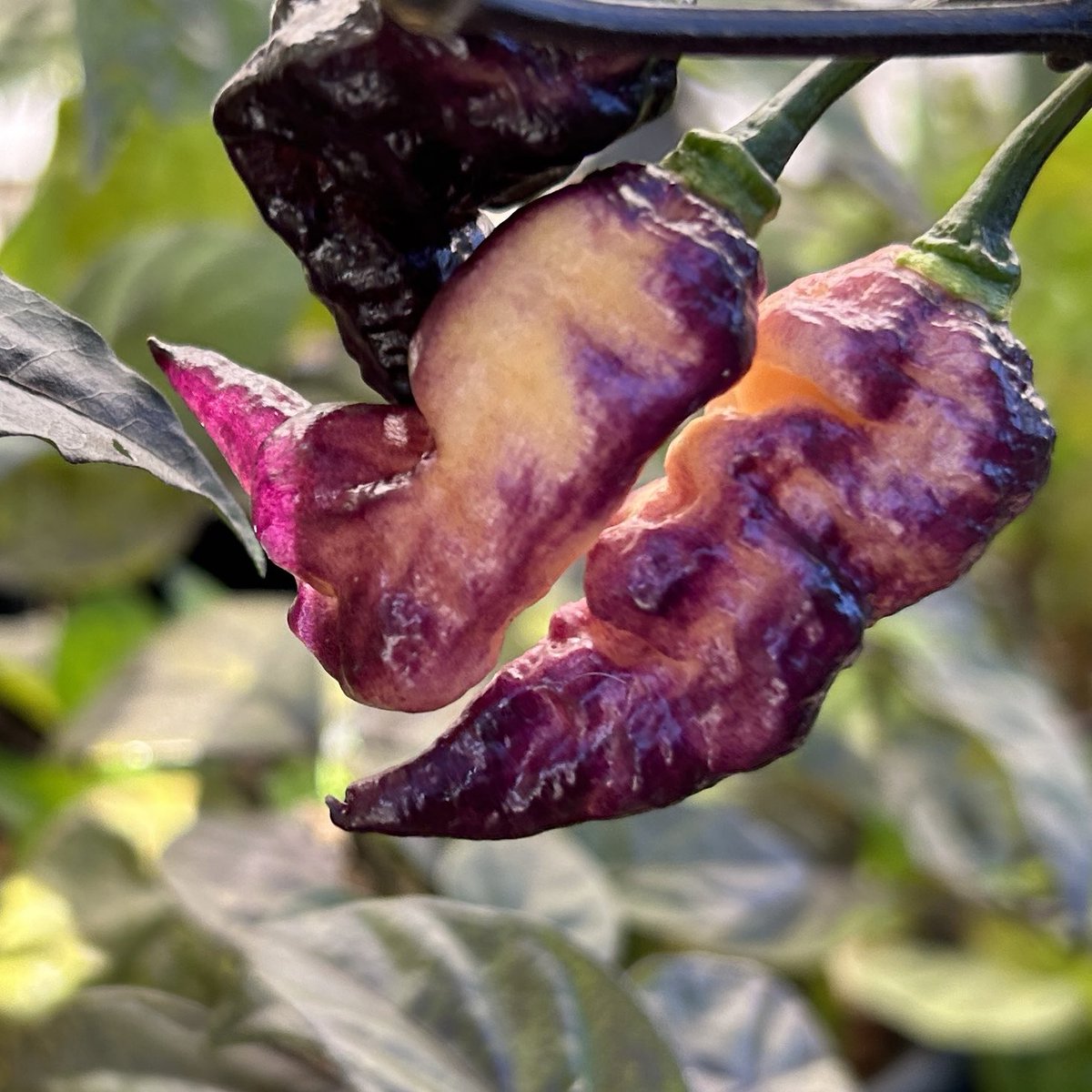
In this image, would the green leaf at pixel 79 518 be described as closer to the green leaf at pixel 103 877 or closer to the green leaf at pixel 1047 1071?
the green leaf at pixel 103 877

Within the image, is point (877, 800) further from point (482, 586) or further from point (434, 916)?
point (482, 586)

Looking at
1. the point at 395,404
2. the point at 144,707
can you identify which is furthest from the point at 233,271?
the point at 395,404

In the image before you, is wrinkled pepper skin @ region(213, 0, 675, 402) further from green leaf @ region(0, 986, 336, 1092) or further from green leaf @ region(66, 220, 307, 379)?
green leaf @ region(66, 220, 307, 379)

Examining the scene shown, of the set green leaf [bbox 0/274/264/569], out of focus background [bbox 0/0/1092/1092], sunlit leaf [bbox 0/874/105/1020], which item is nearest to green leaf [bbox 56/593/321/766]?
out of focus background [bbox 0/0/1092/1092]

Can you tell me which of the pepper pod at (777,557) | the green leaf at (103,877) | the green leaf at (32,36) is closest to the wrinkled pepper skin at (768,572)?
the pepper pod at (777,557)

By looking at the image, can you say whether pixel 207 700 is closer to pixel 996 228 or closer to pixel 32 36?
pixel 32 36
